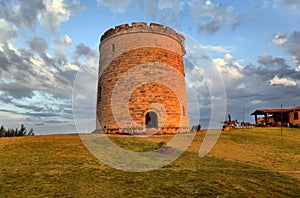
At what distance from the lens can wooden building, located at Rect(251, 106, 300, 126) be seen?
34969 mm

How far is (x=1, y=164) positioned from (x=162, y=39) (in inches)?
600

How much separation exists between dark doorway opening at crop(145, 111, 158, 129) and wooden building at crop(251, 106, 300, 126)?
19.9 metres

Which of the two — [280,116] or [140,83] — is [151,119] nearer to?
[140,83]

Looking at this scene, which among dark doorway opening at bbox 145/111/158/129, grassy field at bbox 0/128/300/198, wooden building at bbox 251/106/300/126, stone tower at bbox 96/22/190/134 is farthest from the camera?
wooden building at bbox 251/106/300/126

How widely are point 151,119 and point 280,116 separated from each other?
83.2 ft

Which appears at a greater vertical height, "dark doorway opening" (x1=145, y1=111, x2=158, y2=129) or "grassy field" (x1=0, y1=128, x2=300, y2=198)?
"dark doorway opening" (x1=145, y1=111, x2=158, y2=129)

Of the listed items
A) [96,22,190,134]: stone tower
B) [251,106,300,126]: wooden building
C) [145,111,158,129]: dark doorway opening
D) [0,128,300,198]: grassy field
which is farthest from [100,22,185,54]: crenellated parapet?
[251,106,300,126]: wooden building

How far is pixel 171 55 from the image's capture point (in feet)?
70.8

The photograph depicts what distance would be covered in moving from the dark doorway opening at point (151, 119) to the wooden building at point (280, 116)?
1990cm

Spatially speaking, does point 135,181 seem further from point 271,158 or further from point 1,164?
point 271,158

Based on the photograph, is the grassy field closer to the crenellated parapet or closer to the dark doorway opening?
the dark doorway opening

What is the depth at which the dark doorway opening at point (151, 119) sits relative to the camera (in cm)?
2066

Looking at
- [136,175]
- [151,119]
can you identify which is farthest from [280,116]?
[136,175]

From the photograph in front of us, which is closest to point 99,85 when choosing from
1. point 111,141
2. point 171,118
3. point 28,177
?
point 171,118
